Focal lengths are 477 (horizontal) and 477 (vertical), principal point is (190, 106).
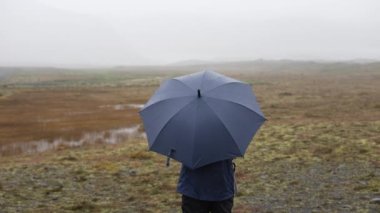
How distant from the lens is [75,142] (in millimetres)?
28984

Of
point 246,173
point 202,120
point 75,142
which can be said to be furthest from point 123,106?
point 202,120

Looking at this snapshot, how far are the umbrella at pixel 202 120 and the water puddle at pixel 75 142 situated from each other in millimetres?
20791

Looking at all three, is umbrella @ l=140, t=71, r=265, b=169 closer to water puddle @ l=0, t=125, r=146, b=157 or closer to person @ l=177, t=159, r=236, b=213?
person @ l=177, t=159, r=236, b=213

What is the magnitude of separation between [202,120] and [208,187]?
3.19ft

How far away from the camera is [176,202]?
46.2 ft

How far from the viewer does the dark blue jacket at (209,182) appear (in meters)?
6.52

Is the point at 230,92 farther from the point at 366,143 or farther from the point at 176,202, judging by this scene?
the point at 366,143

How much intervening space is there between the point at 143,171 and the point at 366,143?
10.6 meters

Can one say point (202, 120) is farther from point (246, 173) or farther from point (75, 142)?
point (75, 142)

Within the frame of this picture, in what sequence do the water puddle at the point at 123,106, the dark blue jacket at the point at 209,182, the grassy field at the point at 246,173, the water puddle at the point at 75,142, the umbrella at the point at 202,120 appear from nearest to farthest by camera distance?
the umbrella at the point at 202,120 → the dark blue jacket at the point at 209,182 → the grassy field at the point at 246,173 → the water puddle at the point at 75,142 → the water puddle at the point at 123,106

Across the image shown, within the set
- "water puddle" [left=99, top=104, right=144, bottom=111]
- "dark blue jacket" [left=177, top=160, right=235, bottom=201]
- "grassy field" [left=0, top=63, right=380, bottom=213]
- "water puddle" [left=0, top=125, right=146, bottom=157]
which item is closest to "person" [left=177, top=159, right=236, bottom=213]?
"dark blue jacket" [left=177, top=160, right=235, bottom=201]

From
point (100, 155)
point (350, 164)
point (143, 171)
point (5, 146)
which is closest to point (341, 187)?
point (350, 164)

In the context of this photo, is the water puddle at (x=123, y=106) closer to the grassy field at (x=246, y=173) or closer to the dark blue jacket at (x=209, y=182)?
the grassy field at (x=246, y=173)

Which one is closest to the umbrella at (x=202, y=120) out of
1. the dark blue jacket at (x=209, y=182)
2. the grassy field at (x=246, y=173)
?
the dark blue jacket at (x=209, y=182)
